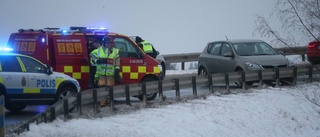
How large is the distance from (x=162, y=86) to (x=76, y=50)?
8.55 feet

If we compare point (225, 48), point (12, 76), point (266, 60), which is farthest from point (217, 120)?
point (225, 48)

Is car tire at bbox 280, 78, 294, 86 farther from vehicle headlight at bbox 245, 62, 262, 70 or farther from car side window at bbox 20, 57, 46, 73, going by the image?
car side window at bbox 20, 57, 46, 73

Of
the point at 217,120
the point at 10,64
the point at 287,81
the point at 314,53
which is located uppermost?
the point at 10,64

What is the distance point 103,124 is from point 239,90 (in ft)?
19.9

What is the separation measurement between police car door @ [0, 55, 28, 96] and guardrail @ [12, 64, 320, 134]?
1.56 meters

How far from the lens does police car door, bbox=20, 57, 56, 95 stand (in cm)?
1201

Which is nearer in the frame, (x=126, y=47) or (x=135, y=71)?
(x=135, y=71)

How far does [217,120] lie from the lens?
1157 cm

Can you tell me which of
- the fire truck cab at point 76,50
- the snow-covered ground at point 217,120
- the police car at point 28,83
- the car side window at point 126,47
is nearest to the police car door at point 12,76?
the police car at point 28,83

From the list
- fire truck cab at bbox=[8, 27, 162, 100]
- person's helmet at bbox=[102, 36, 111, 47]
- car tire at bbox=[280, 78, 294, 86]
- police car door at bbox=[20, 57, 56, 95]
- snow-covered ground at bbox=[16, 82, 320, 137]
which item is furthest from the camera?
car tire at bbox=[280, 78, 294, 86]

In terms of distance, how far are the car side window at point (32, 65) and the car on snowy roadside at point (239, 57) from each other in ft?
22.4

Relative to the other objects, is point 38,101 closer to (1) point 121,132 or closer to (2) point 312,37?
(1) point 121,132

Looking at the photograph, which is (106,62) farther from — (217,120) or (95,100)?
(217,120)

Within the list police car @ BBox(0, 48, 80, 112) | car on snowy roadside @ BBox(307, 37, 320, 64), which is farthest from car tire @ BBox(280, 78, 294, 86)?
police car @ BBox(0, 48, 80, 112)
